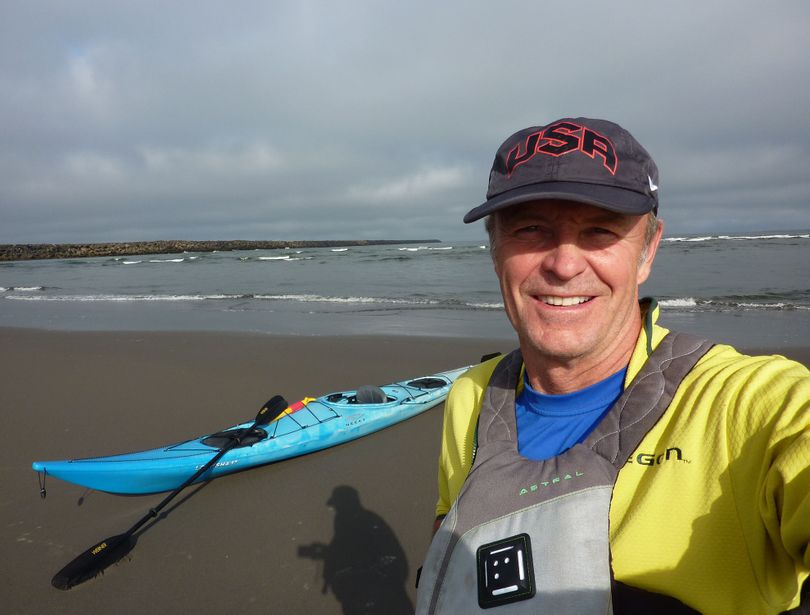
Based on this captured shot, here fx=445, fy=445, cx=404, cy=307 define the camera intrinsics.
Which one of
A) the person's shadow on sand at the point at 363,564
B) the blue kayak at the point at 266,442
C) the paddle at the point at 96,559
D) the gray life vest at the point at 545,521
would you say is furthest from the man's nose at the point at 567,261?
the blue kayak at the point at 266,442

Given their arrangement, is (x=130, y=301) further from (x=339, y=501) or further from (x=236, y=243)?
(x=236, y=243)

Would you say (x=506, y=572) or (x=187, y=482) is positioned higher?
(x=506, y=572)

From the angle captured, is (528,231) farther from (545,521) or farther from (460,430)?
(545,521)

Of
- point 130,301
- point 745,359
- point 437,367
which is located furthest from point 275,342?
point 130,301

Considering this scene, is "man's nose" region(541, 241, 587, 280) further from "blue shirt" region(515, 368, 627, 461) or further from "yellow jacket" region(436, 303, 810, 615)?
"yellow jacket" region(436, 303, 810, 615)

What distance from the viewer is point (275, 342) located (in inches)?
371

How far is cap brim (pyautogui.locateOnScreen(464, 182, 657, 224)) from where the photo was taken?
137 cm

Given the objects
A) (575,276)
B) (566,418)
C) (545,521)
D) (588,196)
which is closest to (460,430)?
(566,418)

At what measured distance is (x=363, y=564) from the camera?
10.5 ft

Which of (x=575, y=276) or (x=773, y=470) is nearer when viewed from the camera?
(x=773, y=470)

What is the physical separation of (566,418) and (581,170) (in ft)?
2.76

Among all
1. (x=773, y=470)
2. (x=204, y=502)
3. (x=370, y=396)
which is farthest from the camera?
(x=370, y=396)

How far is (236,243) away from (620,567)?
104 metres

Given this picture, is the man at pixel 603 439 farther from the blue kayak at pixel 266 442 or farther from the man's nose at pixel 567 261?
the blue kayak at pixel 266 442
